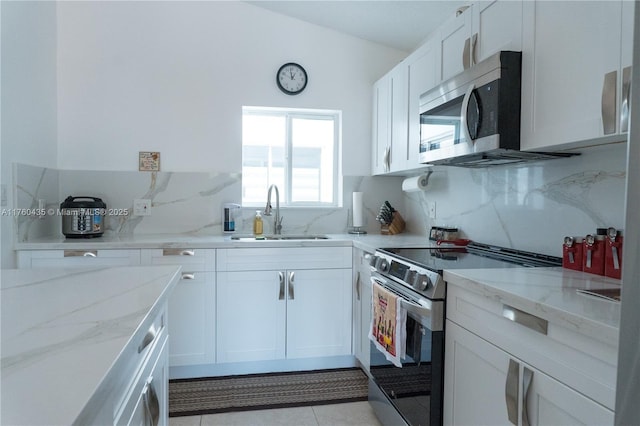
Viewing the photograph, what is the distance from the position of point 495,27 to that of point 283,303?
200cm

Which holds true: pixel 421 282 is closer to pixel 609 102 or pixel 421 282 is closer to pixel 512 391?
pixel 512 391

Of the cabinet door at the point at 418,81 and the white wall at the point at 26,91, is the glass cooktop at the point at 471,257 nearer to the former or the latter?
the cabinet door at the point at 418,81

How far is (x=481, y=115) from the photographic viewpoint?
5.57 ft

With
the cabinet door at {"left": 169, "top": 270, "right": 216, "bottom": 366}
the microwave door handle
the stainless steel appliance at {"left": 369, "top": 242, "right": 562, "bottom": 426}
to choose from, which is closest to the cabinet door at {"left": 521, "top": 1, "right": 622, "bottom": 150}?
the microwave door handle

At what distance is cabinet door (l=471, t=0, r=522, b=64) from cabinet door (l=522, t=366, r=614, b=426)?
50.4 inches

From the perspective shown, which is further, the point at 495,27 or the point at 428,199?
the point at 428,199

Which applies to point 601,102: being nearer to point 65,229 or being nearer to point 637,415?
point 637,415

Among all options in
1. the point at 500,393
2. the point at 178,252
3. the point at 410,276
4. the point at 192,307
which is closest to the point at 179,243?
the point at 178,252

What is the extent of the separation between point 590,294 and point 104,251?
2527 mm

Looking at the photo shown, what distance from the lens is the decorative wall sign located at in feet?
9.90

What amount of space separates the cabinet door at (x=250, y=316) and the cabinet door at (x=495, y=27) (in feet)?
5.89

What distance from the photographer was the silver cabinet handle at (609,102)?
1.19 meters

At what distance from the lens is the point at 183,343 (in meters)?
2.55

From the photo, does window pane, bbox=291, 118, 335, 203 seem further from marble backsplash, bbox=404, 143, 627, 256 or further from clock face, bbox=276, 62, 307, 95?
marble backsplash, bbox=404, 143, 627, 256
